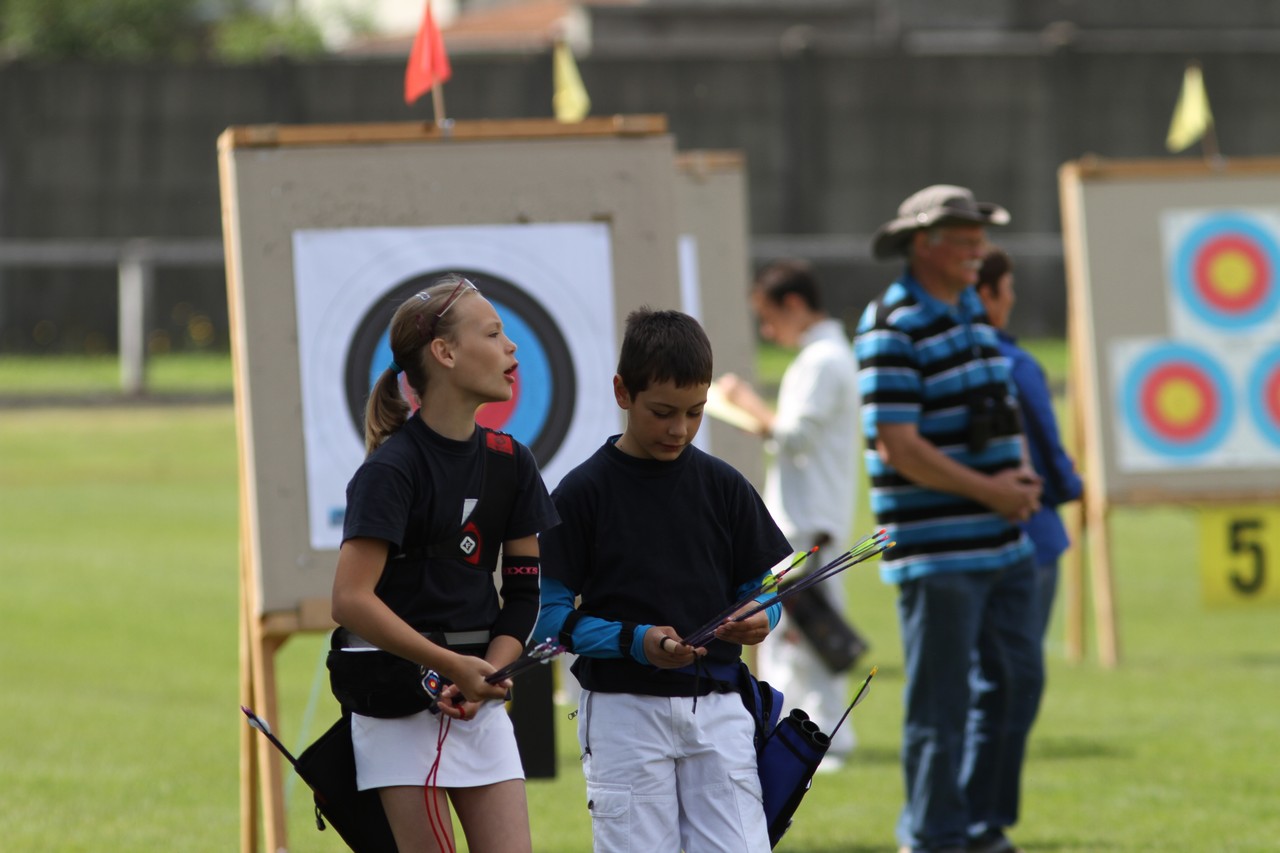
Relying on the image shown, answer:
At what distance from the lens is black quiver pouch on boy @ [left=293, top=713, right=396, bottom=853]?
11.7 feet

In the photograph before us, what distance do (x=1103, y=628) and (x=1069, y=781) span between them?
2.57 meters

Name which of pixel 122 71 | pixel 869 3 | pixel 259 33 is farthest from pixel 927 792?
pixel 259 33

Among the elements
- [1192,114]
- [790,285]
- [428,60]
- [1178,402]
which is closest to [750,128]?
[1192,114]

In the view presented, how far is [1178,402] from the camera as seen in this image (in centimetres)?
891

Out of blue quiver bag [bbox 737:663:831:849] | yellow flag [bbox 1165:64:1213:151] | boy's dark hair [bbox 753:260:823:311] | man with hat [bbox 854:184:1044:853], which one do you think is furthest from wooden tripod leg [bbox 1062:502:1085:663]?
blue quiver bag [bbox 737:663:831:849]

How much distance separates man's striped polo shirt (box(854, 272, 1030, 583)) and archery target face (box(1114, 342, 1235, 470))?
406 cm

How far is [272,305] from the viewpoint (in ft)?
17.0

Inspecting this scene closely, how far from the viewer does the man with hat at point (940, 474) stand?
493 centimetres

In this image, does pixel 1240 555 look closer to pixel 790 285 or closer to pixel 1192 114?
pixel 1192 114

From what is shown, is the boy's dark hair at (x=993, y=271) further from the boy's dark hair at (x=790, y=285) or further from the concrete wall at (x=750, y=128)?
the concrete wall at (x=750, y=128)

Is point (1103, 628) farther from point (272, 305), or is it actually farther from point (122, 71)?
point (122, 71)

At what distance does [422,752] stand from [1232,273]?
6.54m

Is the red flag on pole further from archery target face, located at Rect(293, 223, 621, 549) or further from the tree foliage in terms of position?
the tree foliage

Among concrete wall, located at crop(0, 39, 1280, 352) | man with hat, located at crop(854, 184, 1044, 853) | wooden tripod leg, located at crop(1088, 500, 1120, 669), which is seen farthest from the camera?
concrete wall, located at crop(0, 39, 1280, 352)
